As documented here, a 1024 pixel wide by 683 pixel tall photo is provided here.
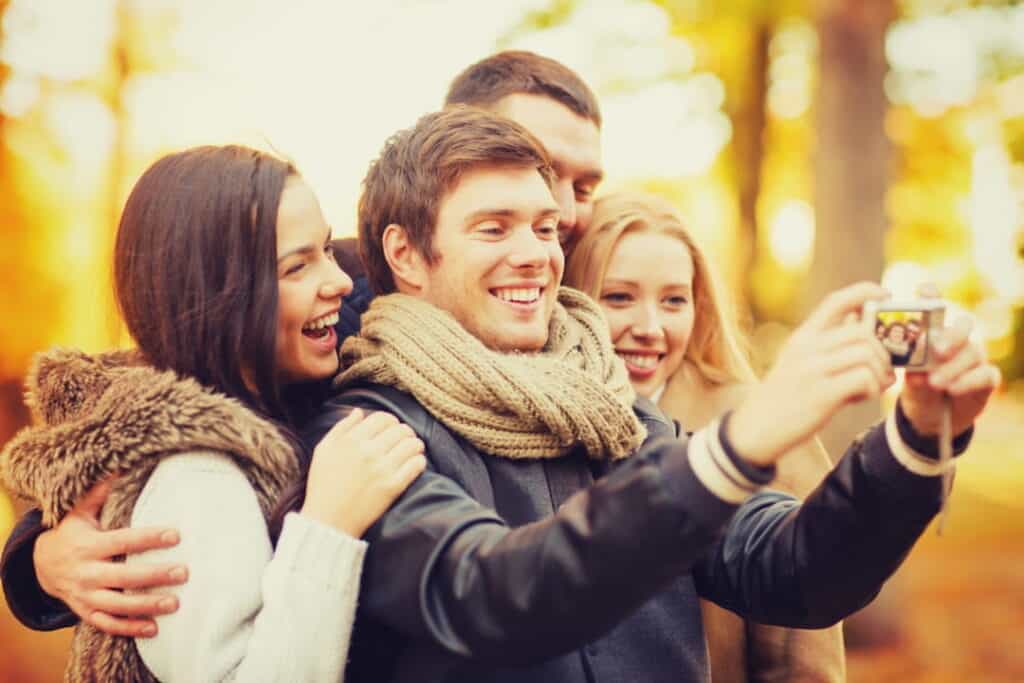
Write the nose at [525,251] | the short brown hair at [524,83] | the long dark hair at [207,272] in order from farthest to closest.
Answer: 1. the short brown hair at [524,83]
2. the nose at [525,251]
3. the long dark hair at [207,272]

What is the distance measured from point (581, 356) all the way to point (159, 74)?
9.29 metres

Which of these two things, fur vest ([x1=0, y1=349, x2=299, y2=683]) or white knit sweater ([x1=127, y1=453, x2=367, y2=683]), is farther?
fur vest ([x1=0, y1=349, x2=299, y2=683])

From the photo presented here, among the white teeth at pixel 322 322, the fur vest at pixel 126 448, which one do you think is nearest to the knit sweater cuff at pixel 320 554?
the fur vest at pixel 126 448

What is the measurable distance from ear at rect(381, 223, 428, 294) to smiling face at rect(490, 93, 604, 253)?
76cm

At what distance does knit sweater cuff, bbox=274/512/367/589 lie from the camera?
2.12 metres

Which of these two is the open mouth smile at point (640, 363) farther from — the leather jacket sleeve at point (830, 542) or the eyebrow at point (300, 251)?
the eyebrow at point (300, 251)

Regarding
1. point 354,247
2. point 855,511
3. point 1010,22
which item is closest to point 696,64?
point 1010,22

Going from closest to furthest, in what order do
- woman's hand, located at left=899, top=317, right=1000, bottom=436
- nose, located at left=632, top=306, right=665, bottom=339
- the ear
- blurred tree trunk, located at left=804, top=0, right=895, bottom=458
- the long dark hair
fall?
1. woman's hand, located at left=899, top=317, right=1000, bottom=436
2. the long dark hair
3. the ear
4. nose, located at left=632, top=306, right=665, bottom=339
5. blurred tree trunk, located at left=804, top=0, right=895, bottom=458

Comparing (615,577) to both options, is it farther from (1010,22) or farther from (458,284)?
(1010,22)

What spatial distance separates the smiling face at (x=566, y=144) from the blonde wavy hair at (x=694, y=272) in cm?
5

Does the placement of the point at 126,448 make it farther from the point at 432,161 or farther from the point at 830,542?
the point at 830,542

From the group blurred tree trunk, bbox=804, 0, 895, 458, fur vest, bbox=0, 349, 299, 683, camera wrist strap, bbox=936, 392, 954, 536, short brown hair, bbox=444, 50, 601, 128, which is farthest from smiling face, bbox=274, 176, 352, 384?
blurred tree trunk, bbox=804, 0, 895, 458

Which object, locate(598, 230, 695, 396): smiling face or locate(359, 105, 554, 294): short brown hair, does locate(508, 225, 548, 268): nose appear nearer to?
locate(359, 105, 554, 294): short brown hair

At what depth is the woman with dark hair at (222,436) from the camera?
2.13 metres
